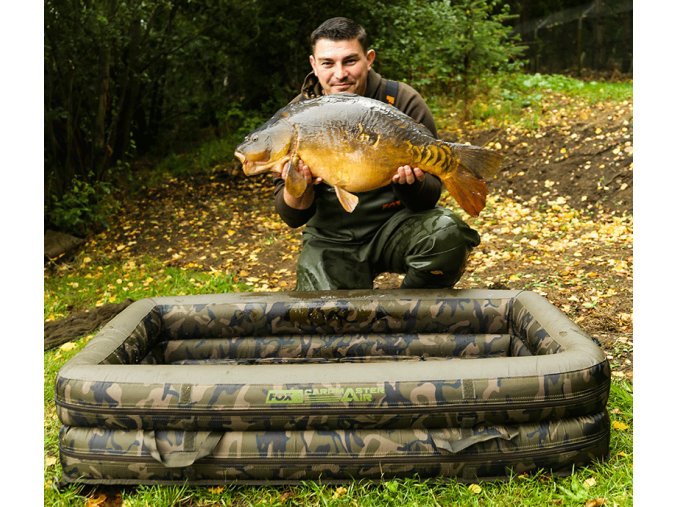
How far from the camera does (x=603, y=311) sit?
12.6 feet

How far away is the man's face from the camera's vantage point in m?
3.12

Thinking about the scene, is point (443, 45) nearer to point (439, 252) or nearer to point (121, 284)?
point (121, 284)

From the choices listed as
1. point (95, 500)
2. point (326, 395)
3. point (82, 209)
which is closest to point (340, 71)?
point (326, 395)

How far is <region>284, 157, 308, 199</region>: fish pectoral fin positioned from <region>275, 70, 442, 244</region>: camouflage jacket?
2.01 ft

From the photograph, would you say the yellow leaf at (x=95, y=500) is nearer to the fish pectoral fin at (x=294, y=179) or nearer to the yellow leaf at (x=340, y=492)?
the yellow leaf at (x=340, y=492)

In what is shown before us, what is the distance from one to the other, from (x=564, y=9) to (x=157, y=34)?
947 cm

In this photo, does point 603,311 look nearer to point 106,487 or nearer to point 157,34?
point 106,487

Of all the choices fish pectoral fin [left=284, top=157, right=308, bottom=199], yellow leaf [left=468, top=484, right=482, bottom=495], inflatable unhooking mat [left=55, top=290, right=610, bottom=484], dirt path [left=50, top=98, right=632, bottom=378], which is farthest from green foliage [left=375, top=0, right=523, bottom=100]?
yellow leaf [left=468, top=484, right=482, bottom=495]

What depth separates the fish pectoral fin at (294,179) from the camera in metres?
2.66

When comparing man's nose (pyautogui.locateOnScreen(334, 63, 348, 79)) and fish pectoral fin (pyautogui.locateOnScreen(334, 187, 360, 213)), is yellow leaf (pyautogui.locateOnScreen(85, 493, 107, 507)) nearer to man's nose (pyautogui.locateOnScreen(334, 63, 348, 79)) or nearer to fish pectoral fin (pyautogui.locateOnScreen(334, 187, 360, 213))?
fish pectoral fin (pyautogui.locateOnScreen(334, 187, 360, 213))

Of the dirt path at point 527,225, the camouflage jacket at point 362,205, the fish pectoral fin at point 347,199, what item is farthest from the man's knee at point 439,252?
the dirt path at point 527,225

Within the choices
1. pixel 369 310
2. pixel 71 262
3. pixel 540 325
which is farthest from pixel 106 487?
pixel 71 262

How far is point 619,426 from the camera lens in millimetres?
2588

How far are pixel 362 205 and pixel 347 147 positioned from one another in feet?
2.76
